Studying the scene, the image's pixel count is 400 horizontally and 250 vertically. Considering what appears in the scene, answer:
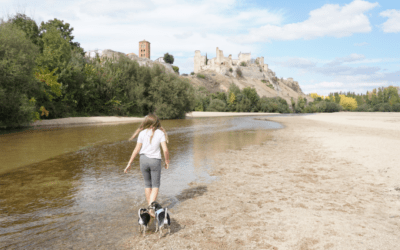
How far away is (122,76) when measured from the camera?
4844 cm

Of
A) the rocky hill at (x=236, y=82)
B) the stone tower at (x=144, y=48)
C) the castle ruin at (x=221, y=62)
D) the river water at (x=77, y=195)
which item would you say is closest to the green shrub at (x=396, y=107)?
the rocky hill at (x=236, y=82)

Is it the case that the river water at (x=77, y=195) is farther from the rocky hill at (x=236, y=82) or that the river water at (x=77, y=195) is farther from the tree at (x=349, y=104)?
the tree at (x=349, y=104)

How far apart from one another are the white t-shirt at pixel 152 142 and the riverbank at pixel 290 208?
141 centimetres

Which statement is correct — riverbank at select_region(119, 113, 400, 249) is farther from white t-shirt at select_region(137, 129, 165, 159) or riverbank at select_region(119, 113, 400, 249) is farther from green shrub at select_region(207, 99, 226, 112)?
green shrub at select_region(207, 99, 226, 112)

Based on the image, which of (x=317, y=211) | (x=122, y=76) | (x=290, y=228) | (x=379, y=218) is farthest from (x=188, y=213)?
(x=122, y=76)

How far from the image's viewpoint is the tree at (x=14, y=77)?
21953mm

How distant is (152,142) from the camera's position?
4941 millimetres

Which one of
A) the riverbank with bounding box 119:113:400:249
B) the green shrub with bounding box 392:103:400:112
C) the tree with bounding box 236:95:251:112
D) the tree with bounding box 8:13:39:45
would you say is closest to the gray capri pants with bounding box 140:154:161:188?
the riverbank with bounding box 119:113:400:249

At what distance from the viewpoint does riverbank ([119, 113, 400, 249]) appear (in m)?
4.18

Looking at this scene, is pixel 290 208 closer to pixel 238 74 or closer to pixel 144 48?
pixel 144 48

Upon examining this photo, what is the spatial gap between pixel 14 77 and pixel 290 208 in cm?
2609

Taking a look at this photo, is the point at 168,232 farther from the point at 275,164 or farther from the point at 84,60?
the point at 84,60

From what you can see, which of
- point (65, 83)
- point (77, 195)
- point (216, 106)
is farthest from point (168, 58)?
point (77, 195)

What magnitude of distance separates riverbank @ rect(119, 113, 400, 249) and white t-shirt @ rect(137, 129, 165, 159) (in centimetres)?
141
